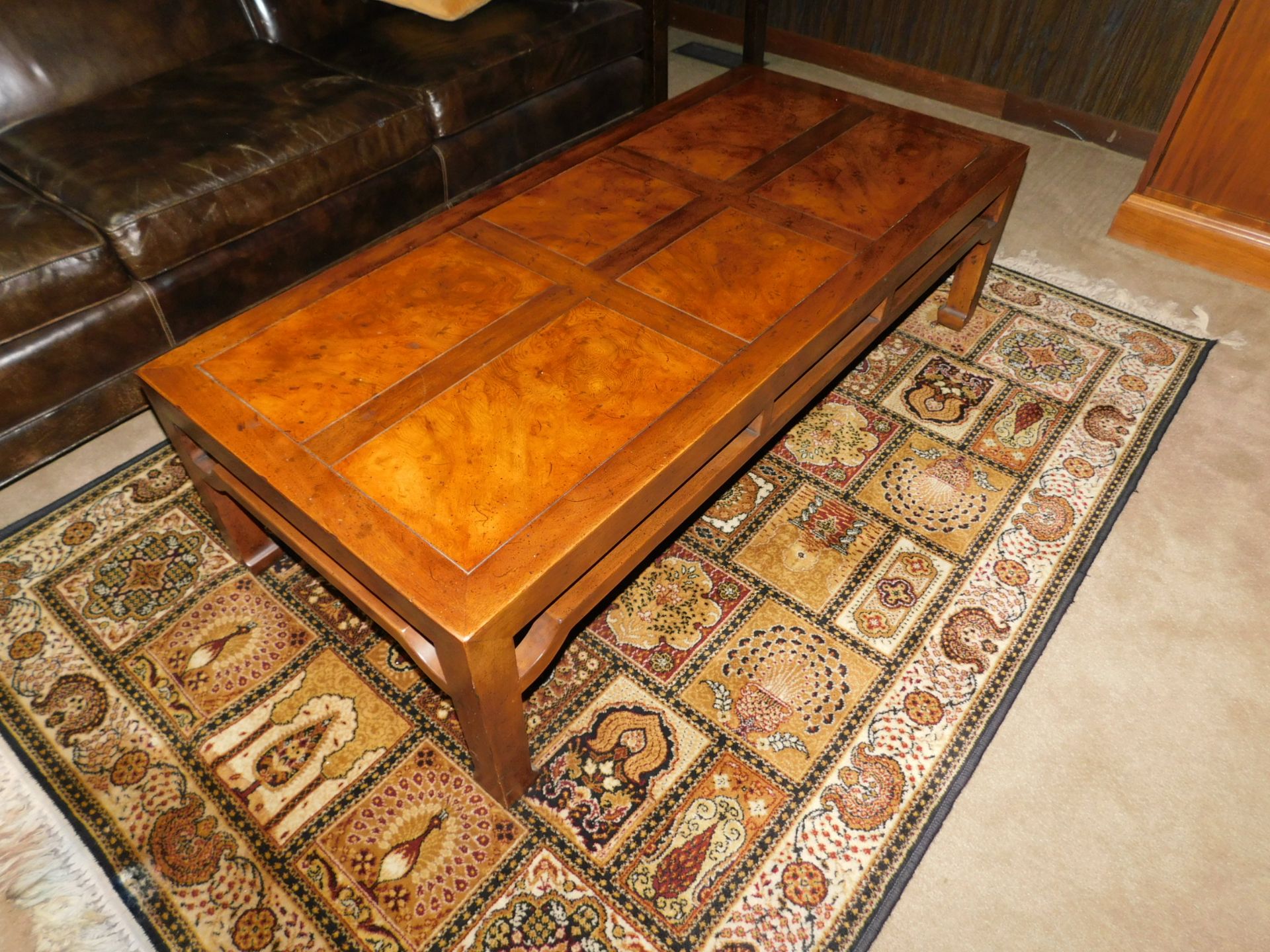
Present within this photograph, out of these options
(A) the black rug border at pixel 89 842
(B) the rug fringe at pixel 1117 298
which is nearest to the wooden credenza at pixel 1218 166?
(B) the rug fringe at pixel 1117 298

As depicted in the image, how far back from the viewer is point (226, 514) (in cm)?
148

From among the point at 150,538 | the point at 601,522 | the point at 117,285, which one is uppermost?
the point at 601,522

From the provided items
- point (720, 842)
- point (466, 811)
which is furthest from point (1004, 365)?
Answer: point (466, 811)

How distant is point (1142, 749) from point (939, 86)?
2.54m

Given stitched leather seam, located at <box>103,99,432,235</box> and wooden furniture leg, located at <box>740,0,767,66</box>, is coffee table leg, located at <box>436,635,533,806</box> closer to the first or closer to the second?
stitched leather seam, located at <box>103,99,432,235</box>

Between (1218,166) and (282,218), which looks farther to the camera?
(1218,166)

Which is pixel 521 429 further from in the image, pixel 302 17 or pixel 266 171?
pixel 302 17

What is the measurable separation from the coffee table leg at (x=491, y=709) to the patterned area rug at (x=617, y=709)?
6cm

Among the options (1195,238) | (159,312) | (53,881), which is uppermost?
(159,312)

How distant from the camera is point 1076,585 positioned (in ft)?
5.02

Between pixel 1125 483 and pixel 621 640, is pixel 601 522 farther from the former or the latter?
pixel 1125 483

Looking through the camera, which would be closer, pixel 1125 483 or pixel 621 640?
pixel 621 640

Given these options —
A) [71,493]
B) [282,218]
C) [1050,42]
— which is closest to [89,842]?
[71,493]

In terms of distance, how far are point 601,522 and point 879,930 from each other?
0.66m
